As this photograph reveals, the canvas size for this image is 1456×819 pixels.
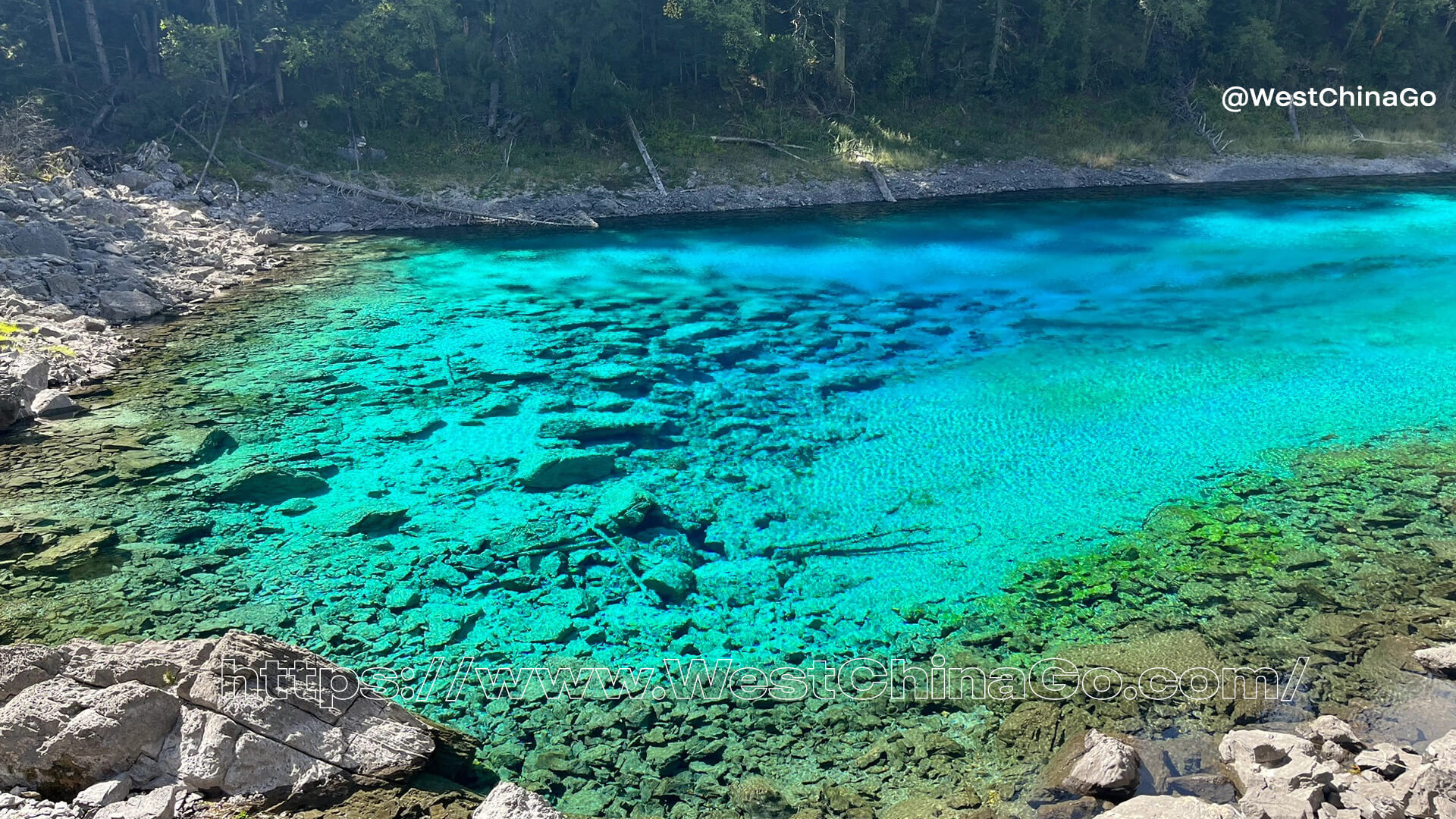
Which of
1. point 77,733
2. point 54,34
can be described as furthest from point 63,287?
point 54,34

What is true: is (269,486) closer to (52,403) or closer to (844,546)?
(52,403)

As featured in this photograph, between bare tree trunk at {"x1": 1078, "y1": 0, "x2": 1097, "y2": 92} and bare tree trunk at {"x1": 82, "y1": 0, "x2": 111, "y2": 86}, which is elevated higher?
bare tree trunk at {"x1": 82, "y1": 0, "x2": 111, "y2": 86}

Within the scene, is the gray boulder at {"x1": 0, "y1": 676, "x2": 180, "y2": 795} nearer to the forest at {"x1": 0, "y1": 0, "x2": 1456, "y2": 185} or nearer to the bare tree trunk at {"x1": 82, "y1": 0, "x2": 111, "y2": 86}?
the forest at {"x1": 0, "y1": 0, "x2": 1456, "y2": 185}

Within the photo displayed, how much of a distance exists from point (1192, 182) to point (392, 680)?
36.9 m

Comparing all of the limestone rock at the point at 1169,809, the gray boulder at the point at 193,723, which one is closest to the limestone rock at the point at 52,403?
the gray boulder at the point at 193,723

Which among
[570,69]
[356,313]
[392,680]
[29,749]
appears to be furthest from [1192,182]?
[29,749]

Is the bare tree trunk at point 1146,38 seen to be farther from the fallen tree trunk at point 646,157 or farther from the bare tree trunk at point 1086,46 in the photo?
the fallen tree trunk at point 646,157

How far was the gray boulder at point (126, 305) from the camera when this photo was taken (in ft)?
60.4

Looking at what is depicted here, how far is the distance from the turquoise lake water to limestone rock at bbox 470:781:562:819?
2.42 m

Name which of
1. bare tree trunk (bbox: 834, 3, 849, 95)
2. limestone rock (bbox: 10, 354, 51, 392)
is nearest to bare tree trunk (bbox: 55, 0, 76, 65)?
limestone rock (bbox: 10, 354, 51, 392)

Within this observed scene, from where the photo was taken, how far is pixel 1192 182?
3528 centimetres

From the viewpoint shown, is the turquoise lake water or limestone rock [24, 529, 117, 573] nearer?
the turquoise lake water

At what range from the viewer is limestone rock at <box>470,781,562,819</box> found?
5812mm

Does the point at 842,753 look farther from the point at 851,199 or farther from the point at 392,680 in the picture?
the point at 851,199
